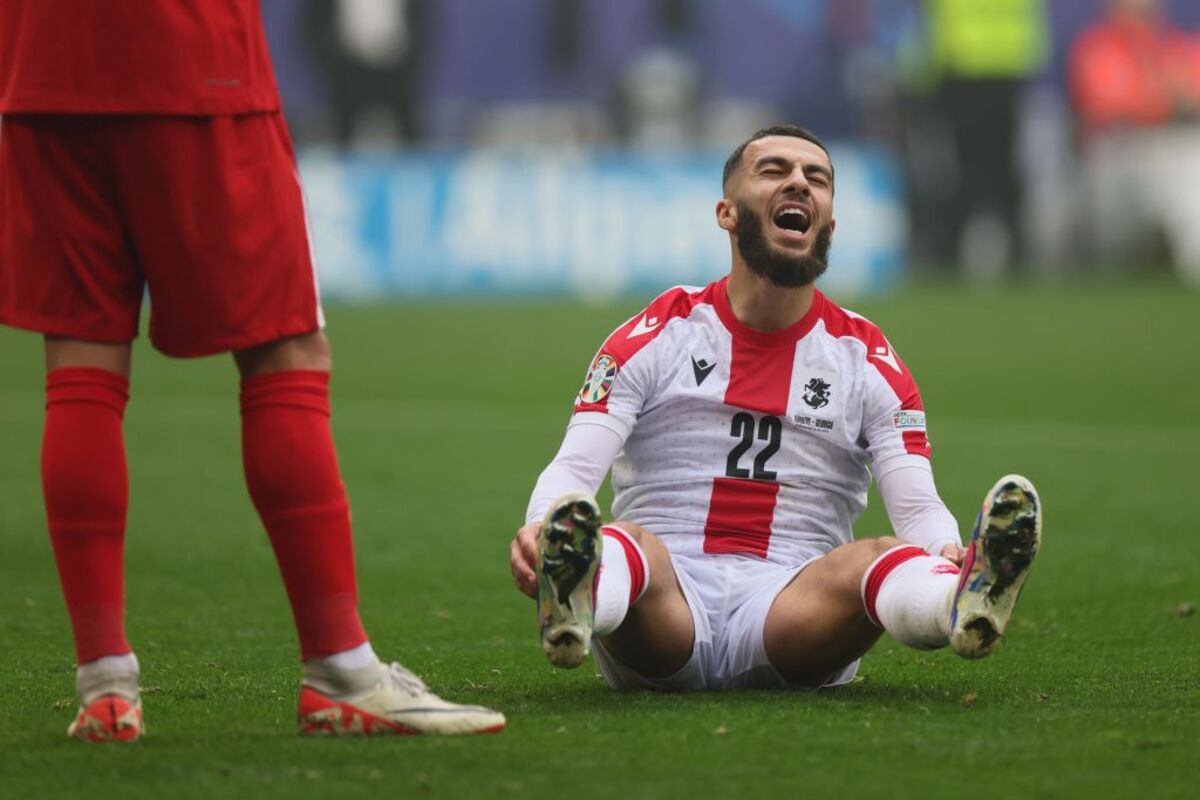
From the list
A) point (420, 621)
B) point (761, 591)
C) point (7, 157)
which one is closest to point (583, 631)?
point (761, 591)

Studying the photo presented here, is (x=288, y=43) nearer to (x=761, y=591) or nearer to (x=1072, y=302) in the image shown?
(x=1072, y=302)

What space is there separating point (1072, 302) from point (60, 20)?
52.4 feet

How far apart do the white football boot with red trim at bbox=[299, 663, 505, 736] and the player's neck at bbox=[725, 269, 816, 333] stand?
3.57 feet

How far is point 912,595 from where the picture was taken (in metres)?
3.46

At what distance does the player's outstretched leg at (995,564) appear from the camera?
329 centimetres

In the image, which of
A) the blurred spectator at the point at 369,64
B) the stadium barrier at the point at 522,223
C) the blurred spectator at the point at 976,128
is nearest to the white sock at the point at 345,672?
the stadium barrier at the point at 522,223

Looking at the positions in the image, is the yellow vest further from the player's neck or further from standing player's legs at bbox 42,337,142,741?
standing player's legs at bbox 42,337,142,741

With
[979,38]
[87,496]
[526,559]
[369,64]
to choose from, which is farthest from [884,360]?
[979,38]

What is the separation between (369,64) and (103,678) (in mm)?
18004

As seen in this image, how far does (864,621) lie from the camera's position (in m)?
3.64

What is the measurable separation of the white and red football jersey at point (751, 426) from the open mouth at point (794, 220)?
0.63 feet

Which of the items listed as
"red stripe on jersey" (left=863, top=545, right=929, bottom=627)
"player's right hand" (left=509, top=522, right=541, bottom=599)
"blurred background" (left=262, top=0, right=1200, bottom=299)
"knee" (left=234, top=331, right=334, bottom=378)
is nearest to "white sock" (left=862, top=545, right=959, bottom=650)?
"red stripe on jersey" (left=863, top=545, right=929, bottom=627)

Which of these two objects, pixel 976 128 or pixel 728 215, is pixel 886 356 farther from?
pixel 976 128

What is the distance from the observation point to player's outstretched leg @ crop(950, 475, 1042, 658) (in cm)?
329
